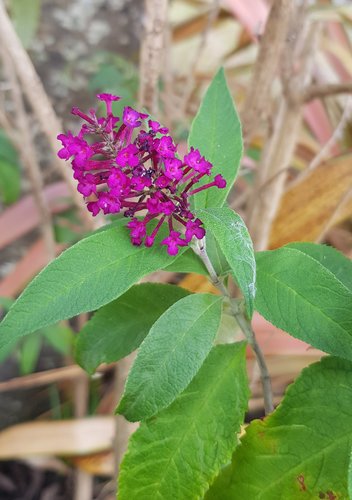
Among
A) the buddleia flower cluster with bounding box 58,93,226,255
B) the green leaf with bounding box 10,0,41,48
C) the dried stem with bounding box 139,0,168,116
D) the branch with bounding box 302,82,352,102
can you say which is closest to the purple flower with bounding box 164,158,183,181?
the buddleia flower cluster with bounding box 58,93,226,255

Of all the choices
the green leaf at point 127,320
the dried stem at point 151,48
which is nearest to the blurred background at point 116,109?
the dried stem at point 151,48

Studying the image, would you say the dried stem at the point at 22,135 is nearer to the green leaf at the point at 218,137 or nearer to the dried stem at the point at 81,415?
the dried stem at the point at 81,415

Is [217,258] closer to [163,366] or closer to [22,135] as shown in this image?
[163,366]

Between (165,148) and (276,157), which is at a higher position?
(165,148)

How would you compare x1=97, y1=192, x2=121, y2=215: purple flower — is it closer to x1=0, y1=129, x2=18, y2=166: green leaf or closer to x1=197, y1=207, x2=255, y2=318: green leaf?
x1=197, y1=207, x2=255, y2=318: green leaf

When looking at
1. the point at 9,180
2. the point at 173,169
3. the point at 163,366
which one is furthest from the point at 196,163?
the point at 9,180

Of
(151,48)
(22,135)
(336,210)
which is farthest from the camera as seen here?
(22,135)
